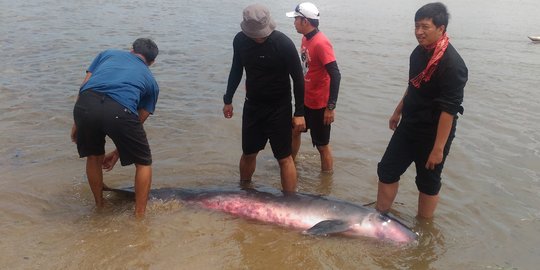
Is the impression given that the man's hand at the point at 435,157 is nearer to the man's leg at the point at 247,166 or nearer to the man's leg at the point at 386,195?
the man's leg at the point at 386,195

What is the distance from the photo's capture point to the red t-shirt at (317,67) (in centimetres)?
548

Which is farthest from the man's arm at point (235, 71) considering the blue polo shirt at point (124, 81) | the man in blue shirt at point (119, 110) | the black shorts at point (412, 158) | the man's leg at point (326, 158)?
the black shorts at point (412, 158)

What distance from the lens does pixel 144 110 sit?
4719 mm

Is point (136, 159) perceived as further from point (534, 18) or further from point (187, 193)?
point (534, 18)

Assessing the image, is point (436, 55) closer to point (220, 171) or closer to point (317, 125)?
point (317, 125)

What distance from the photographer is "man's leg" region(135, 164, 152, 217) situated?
464cm

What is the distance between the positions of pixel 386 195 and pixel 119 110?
286 cm

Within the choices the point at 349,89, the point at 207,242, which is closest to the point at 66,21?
the point at 349,89

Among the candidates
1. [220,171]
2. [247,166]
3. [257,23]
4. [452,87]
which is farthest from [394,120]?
[220,171]

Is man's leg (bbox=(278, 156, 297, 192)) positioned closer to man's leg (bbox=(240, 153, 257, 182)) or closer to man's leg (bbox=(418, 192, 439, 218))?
man's leg (bbox=(240, 153, 257, 182))

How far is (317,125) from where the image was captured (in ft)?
19.6

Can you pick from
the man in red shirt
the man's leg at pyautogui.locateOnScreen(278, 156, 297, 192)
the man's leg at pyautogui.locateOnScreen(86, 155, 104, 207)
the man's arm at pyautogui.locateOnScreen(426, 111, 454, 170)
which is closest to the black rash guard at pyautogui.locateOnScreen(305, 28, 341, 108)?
the man in red shirt

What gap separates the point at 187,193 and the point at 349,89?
6660 millimetres

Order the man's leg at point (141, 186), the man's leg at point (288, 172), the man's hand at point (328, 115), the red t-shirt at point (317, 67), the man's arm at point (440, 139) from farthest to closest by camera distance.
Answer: the man's hand at point (328, 115), the red t-shirt at point (317, 67), the man's leg at point (288, 172), the man's leg at point (141, 186), the man's arm at point (440, 139)
